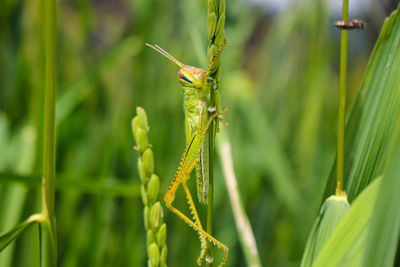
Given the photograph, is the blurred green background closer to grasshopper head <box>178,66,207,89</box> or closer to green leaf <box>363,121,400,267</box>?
grasshopper head <box>178,66,207,89</box>

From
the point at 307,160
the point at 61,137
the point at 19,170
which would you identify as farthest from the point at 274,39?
the point at 19,170

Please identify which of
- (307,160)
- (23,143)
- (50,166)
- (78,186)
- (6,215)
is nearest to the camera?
(50,166)

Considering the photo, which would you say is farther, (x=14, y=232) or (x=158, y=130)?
(x=158, y=130)

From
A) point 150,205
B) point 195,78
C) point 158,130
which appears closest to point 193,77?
point 195,78

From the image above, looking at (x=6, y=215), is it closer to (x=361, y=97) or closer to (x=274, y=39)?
(x=361, y=97)

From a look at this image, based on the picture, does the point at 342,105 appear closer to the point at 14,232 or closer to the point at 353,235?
the point at 353,235

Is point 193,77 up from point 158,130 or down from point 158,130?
up

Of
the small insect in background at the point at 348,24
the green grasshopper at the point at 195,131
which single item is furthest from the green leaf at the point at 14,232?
the small insect in background at the point at 348,24
